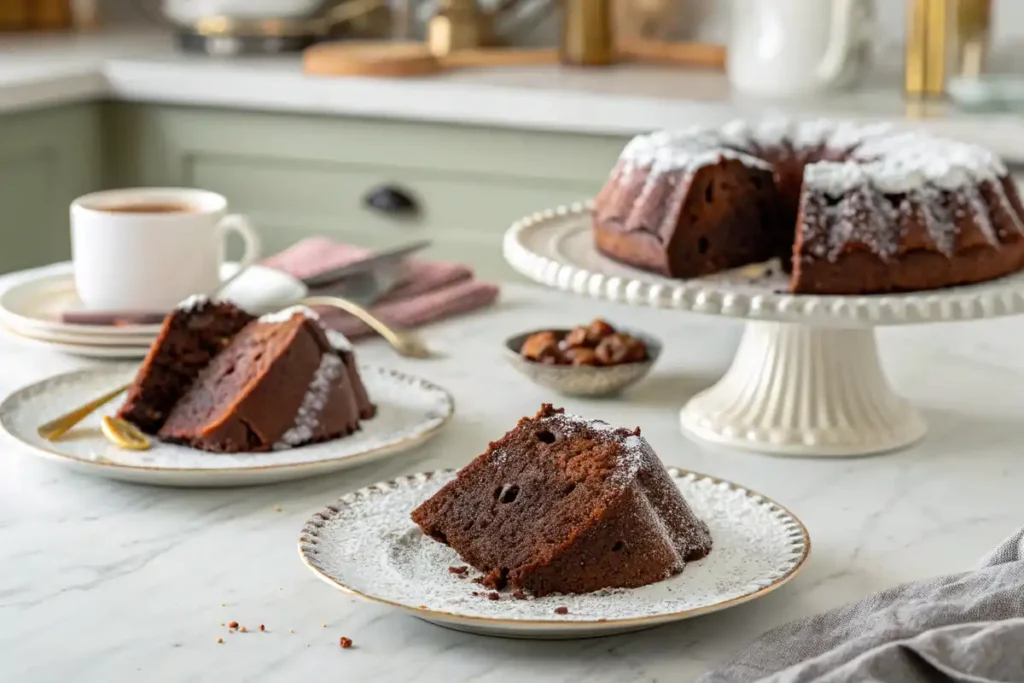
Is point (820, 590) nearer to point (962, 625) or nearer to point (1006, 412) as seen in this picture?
point (962, 625)

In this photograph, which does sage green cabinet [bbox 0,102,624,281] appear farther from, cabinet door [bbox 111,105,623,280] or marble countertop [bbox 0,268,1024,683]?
marble countertop [bbox 0,268,1024,683]

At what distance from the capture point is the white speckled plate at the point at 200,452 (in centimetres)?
115

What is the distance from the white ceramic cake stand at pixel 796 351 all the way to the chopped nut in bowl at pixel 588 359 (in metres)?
0.08

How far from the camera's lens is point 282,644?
908 mm

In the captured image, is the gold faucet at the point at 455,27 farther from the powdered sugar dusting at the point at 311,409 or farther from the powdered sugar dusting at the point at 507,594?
the powdered sugar dusting at the point at 507,594

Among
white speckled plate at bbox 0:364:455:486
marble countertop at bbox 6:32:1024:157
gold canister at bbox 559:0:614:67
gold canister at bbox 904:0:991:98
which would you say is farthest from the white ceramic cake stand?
gold canister at bbox 559:0:614:67

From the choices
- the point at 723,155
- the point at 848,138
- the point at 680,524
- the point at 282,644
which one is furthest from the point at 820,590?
the point at 848,138

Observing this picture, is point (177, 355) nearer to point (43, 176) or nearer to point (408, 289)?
point (408, 289)

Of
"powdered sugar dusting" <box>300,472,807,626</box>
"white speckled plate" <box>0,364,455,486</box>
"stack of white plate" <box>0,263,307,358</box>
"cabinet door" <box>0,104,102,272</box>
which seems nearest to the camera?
"powdered sugar dusting" <box>300,472,807,626</box>

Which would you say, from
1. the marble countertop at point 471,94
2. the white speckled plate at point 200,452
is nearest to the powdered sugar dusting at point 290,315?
the white speckled plate at point 200,452

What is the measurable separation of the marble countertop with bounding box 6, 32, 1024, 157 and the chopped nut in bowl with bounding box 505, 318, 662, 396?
1229 mm

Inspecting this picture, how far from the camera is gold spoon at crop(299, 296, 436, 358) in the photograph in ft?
5.16

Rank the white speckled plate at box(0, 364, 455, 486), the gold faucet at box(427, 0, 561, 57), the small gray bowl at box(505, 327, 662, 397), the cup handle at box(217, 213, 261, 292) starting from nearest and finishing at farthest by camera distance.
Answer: the white speckled plate at box(0, 364, 455, 486), the small gray bowl at box(505, 327, 662, 397), the cup handle at box(217, 213, 261, 292), the gold faucet at box(427, 0, 561, 57)

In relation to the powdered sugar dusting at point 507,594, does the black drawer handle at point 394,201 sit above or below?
below
